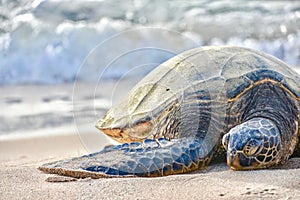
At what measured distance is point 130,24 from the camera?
1247 centimetres

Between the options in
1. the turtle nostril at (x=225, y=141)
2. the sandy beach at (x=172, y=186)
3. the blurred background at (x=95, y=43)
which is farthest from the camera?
the blurred background at (x=95, y=43)

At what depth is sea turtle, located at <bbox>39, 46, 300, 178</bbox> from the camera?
9.68 ft

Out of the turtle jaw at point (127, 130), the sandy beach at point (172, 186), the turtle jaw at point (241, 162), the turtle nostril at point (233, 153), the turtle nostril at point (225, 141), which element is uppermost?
the turtle jaw at point (127, 130)

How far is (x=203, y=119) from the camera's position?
11.4ft

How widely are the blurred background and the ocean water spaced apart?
0.8 inches

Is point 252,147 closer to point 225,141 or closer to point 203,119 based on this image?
point 225,141

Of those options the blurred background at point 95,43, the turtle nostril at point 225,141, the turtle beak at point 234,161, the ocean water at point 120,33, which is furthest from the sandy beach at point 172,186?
the ocean water at point 120,33

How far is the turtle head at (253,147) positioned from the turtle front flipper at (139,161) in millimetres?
249

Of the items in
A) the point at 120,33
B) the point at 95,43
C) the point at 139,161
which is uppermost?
the point at 120,33

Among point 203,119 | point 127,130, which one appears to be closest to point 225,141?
point 203,119

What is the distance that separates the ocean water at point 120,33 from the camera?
859cm

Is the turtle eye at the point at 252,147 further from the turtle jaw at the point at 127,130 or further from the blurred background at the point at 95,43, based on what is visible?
the blurred background at the point at 95,43

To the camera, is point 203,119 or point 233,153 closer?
point 233,153

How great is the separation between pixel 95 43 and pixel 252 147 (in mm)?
7984
